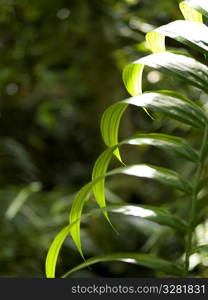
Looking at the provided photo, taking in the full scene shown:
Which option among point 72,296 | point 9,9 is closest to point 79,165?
point 9,9

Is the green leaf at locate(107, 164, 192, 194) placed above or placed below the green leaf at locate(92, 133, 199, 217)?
below

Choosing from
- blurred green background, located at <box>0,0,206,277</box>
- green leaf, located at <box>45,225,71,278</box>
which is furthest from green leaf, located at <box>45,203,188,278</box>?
blurred green background, located at <box>0,0,206,277</box>

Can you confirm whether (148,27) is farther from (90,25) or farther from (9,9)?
(9,9)

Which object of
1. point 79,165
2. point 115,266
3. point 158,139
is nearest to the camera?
point 158,139

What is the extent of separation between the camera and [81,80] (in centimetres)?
172

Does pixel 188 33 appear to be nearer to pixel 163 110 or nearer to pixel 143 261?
pixel 163 110

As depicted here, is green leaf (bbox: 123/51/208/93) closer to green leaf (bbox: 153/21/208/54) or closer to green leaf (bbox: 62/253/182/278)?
green leaf (bbox: 153/21/208/54)

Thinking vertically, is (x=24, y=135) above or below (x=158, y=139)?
below

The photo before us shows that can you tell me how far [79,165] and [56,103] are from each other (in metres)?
0.54

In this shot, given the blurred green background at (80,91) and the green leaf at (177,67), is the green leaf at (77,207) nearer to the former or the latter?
the green leaf at (177,67)

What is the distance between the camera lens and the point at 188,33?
17.3 inches

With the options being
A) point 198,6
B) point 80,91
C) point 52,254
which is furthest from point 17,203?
point 198,6

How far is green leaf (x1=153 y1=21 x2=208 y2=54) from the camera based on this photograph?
44cm

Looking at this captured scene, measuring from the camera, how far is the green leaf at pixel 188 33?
435mm
